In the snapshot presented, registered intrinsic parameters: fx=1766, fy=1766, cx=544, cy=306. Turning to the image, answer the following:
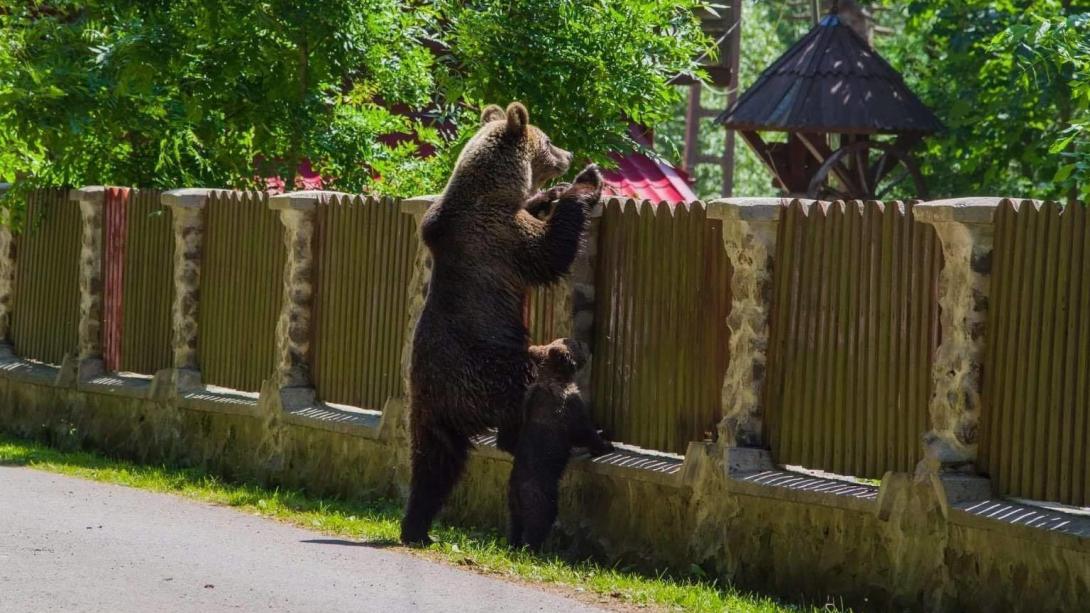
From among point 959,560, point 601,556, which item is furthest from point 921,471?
point 601,556

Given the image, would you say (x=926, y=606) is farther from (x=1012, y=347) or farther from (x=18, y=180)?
(x=18, y=180)

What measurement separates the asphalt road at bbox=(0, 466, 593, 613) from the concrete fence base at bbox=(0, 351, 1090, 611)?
110cm

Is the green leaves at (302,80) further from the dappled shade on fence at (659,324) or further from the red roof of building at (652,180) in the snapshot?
the red roof of building at (652,180)

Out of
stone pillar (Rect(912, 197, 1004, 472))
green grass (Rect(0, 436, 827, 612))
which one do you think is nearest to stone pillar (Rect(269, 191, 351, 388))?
green grass (Rect(0, 436, 827, 612))

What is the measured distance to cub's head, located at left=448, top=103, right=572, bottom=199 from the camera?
9.37 m

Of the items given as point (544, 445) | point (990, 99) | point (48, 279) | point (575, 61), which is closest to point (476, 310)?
point (544, 445)

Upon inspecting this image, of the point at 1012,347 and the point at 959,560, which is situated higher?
the point at 1012,347

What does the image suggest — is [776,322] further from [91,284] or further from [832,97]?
[832,97]

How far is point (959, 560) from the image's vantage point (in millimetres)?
7504

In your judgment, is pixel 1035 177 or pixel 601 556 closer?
pixel 601 556

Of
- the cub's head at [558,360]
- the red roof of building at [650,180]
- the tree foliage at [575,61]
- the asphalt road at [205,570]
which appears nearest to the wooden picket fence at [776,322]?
the cub's head at [558,360]

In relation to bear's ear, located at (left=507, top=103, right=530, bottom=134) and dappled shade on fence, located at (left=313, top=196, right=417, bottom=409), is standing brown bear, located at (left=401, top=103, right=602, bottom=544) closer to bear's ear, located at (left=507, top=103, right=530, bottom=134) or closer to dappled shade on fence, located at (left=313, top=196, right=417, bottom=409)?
bear's ear, located at (left=507, top=103, right=530, bottom=134)

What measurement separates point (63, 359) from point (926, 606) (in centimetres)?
916

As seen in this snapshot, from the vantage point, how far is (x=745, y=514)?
856 centimetres
